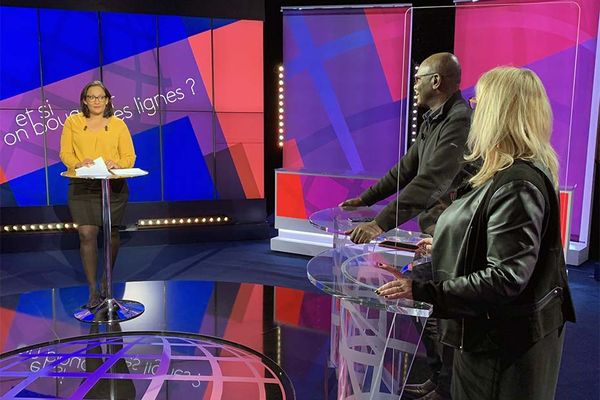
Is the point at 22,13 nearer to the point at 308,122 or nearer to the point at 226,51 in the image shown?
the point at 226,51

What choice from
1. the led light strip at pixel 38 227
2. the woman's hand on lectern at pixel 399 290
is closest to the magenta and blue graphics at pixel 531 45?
the woman's hand on lectern at pixel 399 290

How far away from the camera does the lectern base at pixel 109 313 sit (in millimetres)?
3699

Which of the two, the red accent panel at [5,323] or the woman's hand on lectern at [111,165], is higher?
the woman's hand on lectern at [111,165]

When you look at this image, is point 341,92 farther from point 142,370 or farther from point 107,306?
point 142,370

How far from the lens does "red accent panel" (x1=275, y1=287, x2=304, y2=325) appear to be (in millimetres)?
3854

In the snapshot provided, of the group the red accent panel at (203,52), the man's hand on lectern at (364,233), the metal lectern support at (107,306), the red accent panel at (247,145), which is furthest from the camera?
the red accent panel at (247,145)

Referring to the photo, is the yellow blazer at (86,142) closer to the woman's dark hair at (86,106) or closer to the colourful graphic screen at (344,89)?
the woman's dark hair at (86,106)

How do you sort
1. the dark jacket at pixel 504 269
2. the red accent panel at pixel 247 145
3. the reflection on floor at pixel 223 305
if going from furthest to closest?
the red accent panel at pixel 247 145 → the reflection on floor at pixel 223 305 → the dark jacket at pixel 504 269

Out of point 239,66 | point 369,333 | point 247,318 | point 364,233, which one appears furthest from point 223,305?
point 239,66

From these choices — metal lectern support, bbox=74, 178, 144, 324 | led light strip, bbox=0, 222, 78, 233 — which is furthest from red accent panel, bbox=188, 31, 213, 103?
metal lectern support, bbox=74, 178, 144, 324

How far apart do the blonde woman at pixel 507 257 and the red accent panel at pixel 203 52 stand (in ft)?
16.8

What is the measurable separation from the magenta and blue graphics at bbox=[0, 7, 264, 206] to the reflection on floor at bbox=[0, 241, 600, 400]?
31.6 inches

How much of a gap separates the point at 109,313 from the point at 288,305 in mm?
1250

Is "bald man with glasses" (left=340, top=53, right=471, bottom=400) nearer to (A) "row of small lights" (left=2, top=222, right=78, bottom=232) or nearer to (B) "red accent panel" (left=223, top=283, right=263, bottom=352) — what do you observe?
(B) "red accent panel" (left=223, top=283, right=263, bottom=352)
